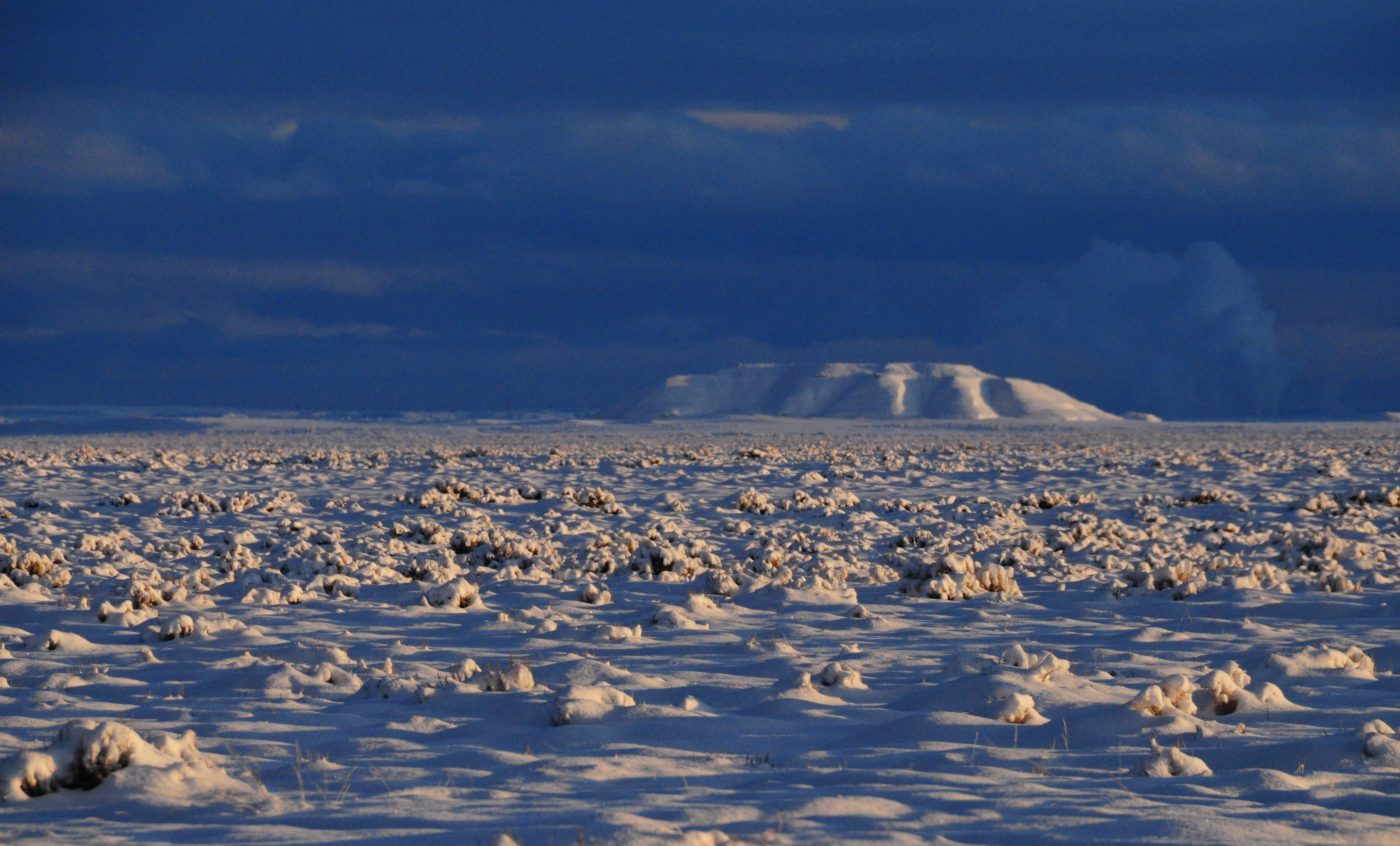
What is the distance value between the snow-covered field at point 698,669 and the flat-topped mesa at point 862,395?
137 m

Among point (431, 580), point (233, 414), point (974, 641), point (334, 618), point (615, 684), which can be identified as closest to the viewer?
point (615, 684)

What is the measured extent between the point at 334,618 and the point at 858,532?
8.14 m

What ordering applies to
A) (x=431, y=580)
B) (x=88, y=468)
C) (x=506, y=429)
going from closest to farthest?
(x=431, y=580)
(x=88, y=468)
(x=506, y=429)

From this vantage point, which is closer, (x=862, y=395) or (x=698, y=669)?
(x=698, y=669)

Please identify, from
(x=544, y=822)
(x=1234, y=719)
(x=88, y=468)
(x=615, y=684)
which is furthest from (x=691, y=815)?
(x=88, y=468)

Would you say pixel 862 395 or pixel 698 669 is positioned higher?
pixel 862 395

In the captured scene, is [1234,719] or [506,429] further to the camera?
[506,429]

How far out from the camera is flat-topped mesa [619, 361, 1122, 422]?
544 feet

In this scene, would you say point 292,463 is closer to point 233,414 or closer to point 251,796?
point 251,796

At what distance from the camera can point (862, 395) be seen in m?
173

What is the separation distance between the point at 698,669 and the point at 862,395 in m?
167

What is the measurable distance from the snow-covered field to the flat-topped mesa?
450ft

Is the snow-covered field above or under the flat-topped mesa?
under

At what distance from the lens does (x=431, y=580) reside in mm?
11773
